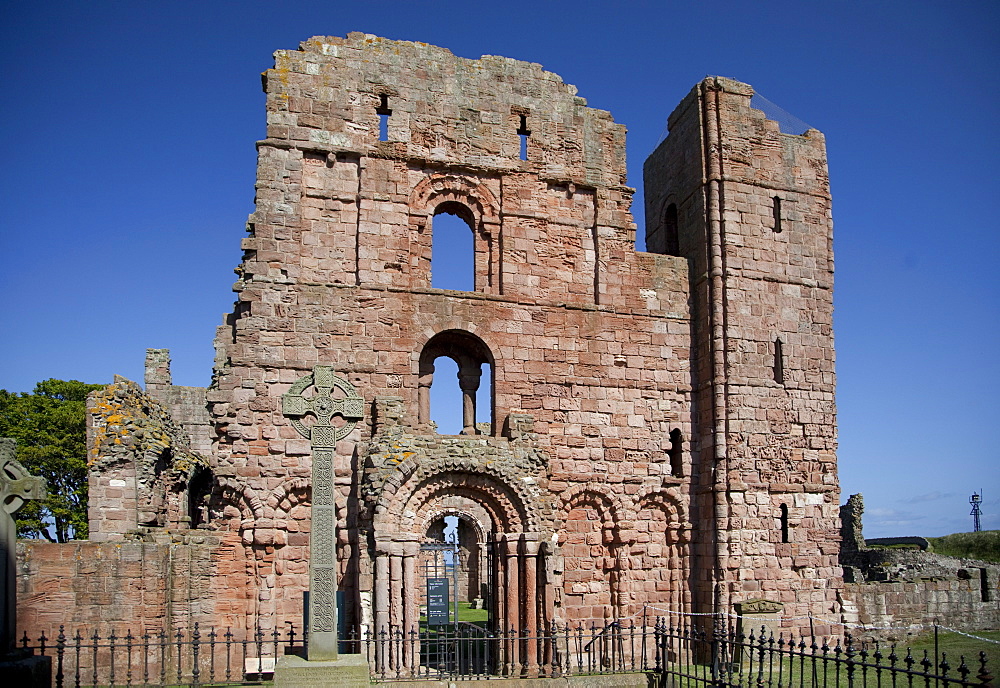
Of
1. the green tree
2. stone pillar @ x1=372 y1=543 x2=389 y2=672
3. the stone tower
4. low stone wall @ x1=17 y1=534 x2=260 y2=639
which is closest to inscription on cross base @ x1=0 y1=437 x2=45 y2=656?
low stone wall @ x1=17 y1=534 x2=260 y2=639

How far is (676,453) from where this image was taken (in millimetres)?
18172

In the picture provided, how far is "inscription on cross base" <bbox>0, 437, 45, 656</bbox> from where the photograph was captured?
9.59 m

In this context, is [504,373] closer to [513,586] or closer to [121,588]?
[513,586]

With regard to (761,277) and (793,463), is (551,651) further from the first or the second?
(761,277)

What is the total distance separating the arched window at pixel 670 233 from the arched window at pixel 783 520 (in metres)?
5.99

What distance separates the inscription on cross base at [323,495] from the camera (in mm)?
10398

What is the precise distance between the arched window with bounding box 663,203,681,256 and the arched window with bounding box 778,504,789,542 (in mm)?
5989

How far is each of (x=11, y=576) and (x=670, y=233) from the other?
590 inches

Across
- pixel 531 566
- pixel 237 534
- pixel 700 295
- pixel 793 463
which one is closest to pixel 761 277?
pixel 700 295

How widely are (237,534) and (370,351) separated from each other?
3785 millimetres

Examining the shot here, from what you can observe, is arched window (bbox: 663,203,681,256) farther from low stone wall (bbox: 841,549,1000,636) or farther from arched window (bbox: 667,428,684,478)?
low stone wall (bbox: 841,549,1000,636)

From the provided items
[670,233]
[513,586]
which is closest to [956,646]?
[513,586]

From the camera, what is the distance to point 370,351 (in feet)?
53.5

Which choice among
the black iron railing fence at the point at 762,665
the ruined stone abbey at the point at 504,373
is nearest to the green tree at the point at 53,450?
the ruined stone abbey at the point at 504,373
